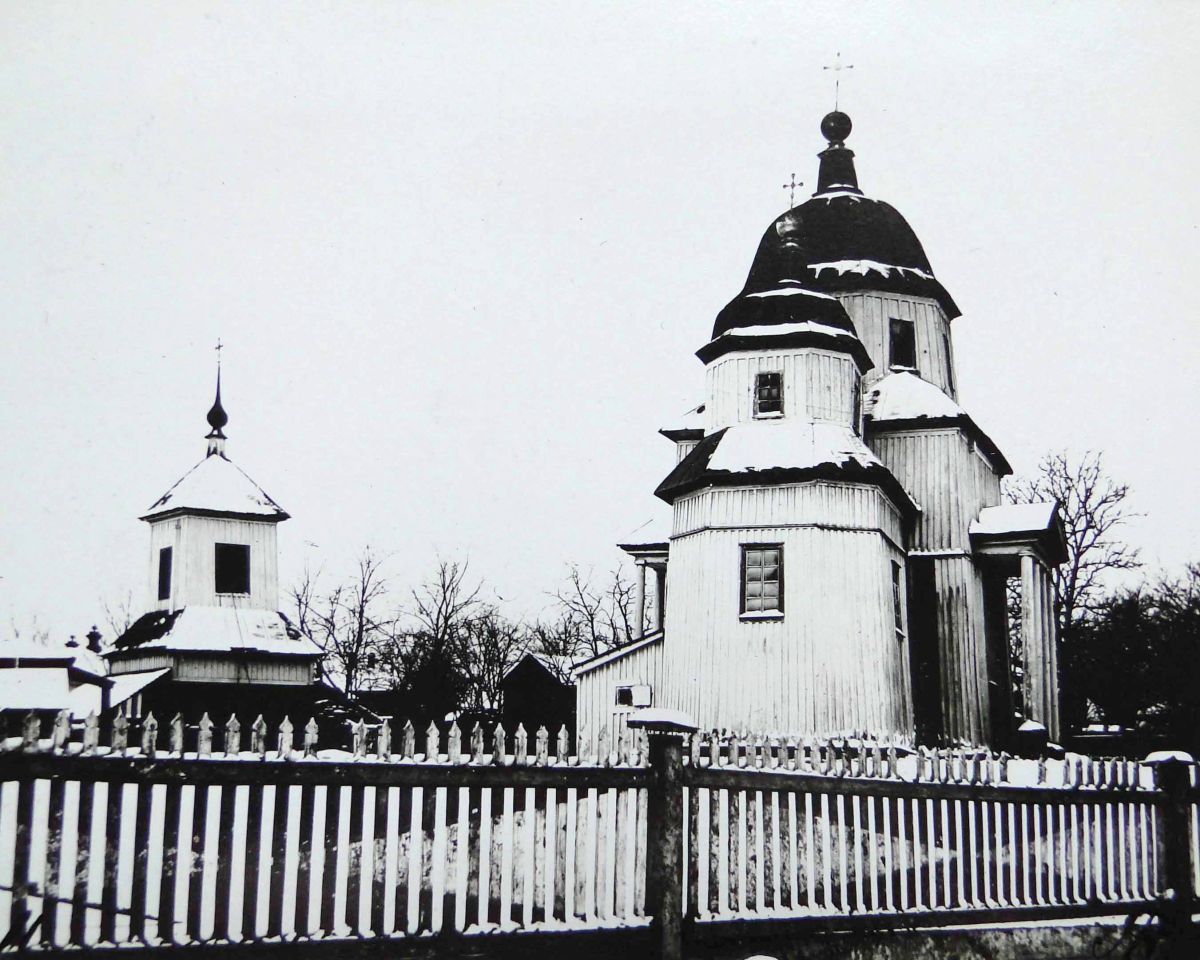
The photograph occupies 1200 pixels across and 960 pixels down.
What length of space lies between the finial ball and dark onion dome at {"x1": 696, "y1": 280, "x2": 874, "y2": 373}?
28.1 feet

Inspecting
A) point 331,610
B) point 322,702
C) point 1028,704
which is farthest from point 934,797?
point 331,610

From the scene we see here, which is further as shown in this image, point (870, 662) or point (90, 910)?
point (870, 662)

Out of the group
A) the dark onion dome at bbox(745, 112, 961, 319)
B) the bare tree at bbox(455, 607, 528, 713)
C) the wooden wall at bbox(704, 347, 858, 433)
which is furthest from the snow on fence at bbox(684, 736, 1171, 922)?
the bare tree at bbox(455, 607, 528, 713)

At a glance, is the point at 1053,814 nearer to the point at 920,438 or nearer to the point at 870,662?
the point at 870,662

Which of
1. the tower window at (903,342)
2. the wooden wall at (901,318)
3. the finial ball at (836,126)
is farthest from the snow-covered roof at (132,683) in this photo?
the finial ball at (836,126)

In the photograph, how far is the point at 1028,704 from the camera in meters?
26.2

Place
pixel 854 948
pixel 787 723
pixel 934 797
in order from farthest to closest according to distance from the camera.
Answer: pixel 787 723
pixel 934 797
pixel 854 948

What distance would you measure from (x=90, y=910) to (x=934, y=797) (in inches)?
247

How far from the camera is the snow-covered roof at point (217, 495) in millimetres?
32250

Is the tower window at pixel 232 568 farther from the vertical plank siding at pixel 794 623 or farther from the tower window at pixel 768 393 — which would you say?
the tower window at pixel 768 393

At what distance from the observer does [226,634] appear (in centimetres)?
3169

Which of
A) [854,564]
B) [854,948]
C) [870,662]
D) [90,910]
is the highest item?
[854,564]

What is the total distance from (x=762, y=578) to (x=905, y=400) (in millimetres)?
7061

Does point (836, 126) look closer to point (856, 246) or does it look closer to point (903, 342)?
point (856, 246)
